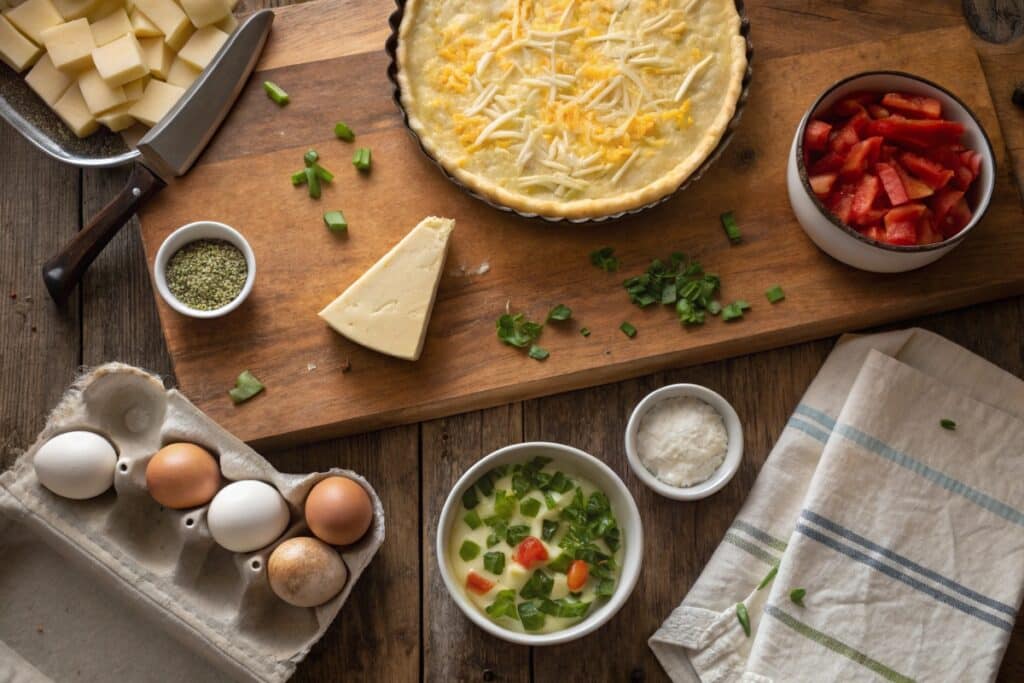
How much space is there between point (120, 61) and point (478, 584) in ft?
6.54

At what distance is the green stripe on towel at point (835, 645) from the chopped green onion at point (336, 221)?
1.72 m

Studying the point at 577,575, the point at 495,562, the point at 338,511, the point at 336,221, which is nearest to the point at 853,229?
the point at 577,575

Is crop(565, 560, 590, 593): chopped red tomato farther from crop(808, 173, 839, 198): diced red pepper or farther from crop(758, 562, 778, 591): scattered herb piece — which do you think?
crop(808, 173, 839, 198): diced red pepper

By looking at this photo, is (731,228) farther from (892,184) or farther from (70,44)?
(70,44)

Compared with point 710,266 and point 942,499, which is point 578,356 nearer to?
point 710,266

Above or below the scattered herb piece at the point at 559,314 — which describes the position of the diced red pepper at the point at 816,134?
above

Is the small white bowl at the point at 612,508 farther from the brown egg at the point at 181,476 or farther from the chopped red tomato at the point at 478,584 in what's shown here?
the brown egg at the point at 181,476

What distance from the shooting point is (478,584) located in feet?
9.73

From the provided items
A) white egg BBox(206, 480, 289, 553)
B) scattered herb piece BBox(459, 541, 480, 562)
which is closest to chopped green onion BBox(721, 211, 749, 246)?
scattered herb piece BBox(459, 541, 480, 562)

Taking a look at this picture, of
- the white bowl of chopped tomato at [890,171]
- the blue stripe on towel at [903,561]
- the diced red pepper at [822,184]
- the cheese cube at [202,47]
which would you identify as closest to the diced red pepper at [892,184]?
the white bowl of chopped tomato at [890,171]

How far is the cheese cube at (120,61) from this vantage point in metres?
3.27

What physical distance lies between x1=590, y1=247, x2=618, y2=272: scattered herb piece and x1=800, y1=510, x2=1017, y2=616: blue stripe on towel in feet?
3.07

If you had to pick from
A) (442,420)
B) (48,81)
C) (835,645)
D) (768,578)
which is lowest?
(835,645)

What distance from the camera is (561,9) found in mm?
3256
